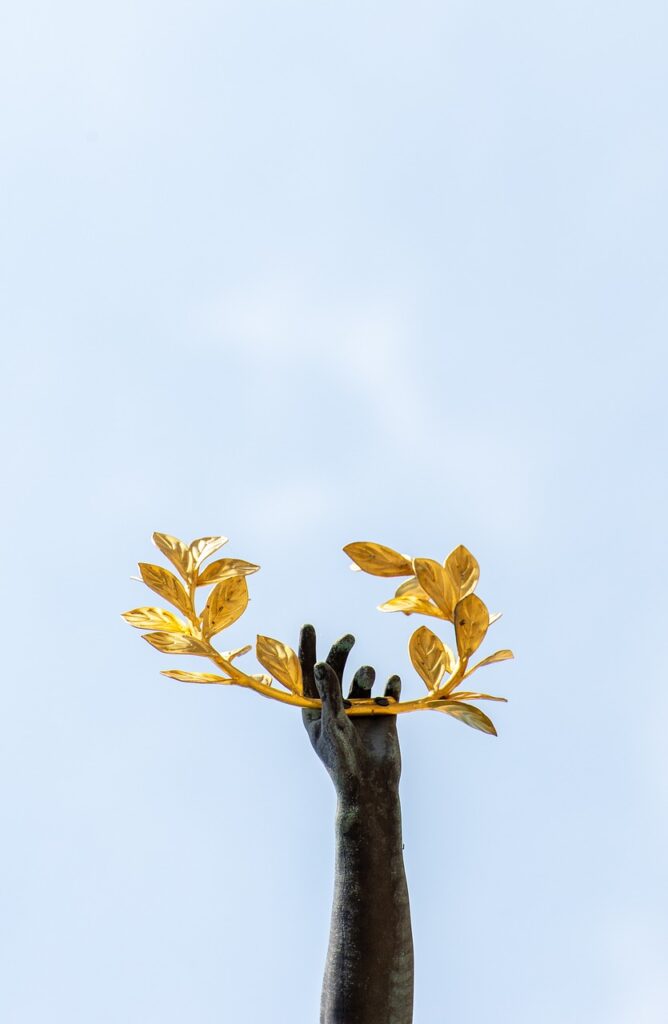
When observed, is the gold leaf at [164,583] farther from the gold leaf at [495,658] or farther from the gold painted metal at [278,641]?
the gold leaf at [495,658]

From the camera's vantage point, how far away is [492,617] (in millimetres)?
3281

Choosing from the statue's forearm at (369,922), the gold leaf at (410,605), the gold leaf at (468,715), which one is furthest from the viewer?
the gold leaf at (410,605)

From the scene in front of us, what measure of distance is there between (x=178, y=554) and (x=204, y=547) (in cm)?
7

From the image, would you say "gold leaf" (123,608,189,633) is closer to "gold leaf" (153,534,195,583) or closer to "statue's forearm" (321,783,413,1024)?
"gold leaf" (153,534,195,583)

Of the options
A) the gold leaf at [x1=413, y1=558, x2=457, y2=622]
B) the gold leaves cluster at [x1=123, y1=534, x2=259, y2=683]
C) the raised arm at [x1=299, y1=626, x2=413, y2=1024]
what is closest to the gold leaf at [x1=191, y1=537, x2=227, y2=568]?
the gold leaves cluster at [x1=123, y1=534, x2=259, y2=683]

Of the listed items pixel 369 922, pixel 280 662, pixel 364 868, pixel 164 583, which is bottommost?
pixel 369 922

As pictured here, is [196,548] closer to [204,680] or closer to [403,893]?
[204,680]

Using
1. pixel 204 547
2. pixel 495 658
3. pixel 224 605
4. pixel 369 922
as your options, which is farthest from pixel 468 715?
pixel 204 547

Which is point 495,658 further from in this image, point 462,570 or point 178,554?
point 178,554

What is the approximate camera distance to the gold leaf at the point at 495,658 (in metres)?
3.15

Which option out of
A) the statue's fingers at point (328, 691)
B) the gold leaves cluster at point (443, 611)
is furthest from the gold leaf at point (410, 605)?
the statue's fingers at point (328, 691)

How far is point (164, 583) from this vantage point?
10.4ft

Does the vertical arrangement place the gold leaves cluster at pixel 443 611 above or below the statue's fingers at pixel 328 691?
above

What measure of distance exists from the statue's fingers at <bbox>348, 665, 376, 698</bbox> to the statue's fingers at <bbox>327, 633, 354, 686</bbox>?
2.1 inches
